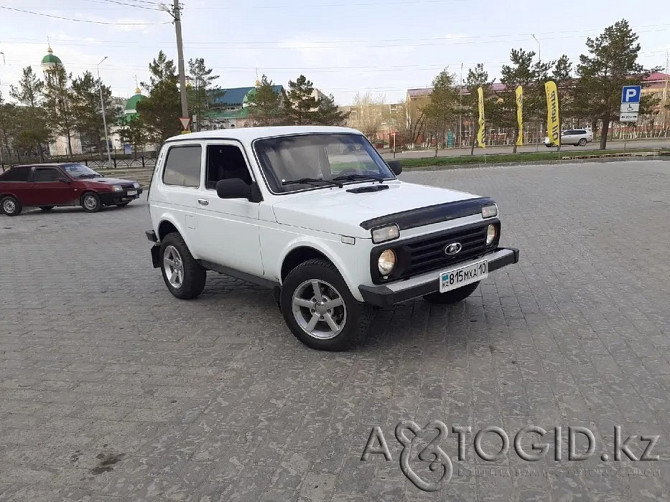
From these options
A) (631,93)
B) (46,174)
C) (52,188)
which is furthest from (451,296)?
(631,93)

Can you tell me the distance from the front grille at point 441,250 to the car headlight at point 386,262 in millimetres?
136

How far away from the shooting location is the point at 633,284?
19.9 ft

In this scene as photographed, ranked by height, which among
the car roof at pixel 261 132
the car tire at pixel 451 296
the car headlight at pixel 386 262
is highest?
the car roof at pixel 261 132

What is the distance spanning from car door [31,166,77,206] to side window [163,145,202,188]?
39.5 ft

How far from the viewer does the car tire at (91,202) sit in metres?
16.3

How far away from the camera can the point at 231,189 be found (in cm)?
468

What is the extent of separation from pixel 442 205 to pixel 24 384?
362 cm

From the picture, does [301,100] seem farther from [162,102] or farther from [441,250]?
[441,250]

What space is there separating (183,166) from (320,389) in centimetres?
327

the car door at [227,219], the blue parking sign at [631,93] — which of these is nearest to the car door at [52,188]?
the car door at [227,219]

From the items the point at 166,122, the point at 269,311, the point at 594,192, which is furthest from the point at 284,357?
the point at 166,122

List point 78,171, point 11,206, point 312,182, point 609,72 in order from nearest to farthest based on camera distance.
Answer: point 312,182
point 11,206
point 78,171
point 609,72

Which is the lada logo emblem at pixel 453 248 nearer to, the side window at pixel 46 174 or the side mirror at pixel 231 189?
the side mirror at pixel 231 189

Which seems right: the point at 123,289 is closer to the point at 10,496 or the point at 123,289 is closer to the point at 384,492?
the point at 10,496
